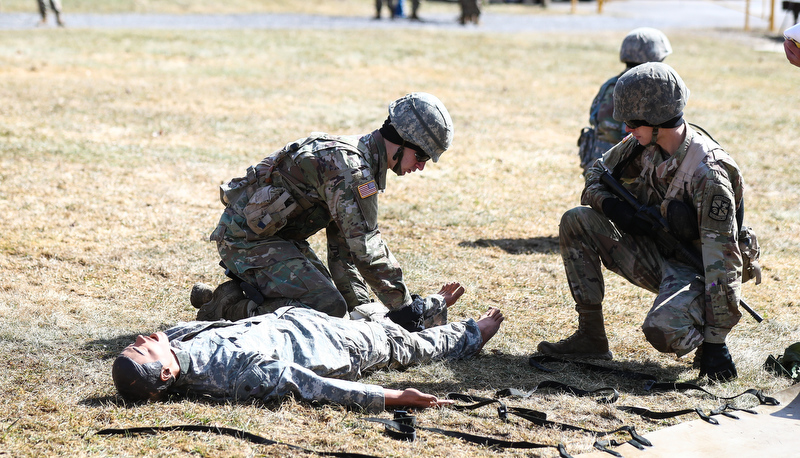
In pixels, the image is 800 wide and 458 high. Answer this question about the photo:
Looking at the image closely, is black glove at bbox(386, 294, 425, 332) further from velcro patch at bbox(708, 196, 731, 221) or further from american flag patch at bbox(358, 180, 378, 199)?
velcro patch at bbox(708, 196, 731, 221)

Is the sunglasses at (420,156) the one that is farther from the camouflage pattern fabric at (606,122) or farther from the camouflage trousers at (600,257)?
the camouflage pattern fabric at (606,122)

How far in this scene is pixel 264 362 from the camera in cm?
416

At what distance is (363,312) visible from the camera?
17.1 ft

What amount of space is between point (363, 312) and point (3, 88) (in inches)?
424

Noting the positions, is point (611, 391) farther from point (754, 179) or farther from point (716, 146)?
point (754, 179)

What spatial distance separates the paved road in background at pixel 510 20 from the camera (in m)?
22.1

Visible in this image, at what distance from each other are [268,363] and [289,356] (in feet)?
0.50

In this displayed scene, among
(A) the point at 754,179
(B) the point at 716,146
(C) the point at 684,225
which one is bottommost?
(A) the point at 754,179

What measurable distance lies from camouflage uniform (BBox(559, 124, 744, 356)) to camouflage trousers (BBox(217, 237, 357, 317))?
153 cm

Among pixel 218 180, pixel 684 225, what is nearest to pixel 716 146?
pixel 684 225

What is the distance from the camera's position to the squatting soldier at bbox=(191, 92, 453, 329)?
15.6 feet

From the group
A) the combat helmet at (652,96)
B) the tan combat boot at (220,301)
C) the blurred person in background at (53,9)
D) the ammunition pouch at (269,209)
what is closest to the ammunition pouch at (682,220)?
the combat helmet at (652,96)

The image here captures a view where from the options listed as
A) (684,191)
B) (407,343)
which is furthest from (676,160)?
(407,343)

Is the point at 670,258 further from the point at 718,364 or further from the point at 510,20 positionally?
the point at 510,20
